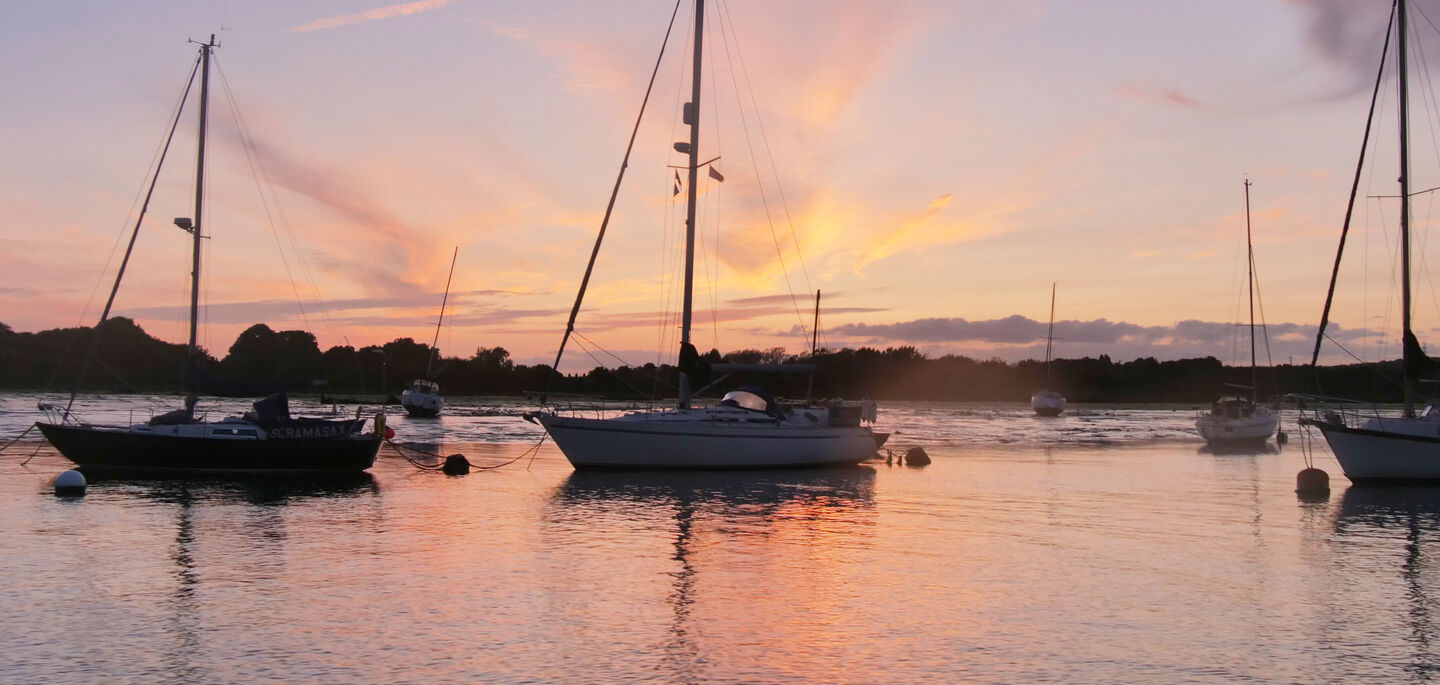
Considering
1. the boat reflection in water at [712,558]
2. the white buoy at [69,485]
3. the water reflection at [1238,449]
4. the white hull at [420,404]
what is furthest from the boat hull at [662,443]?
the white hull at [420,404]

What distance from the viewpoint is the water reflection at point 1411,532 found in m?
12.3

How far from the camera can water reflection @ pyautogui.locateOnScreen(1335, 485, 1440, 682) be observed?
1226 cm

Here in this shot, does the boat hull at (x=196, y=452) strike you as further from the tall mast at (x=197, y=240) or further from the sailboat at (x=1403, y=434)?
the sailboat at (x=1403, y=434)

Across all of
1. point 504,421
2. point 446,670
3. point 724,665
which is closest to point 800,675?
point 724,665

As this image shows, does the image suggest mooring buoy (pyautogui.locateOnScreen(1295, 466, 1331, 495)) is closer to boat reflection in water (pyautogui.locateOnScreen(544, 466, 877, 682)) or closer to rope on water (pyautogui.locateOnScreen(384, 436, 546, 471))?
boat reflection in water (pyautogui.locateOnScreen(544, 466, 877, 682))

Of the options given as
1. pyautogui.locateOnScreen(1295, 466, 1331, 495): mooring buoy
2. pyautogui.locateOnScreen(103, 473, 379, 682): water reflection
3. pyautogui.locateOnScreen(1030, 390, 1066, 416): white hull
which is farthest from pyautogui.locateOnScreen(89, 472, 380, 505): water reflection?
pyautogui.locateOnScreen(1030, 390, 1066, 416): white hull

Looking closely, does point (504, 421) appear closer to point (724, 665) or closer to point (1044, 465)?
point (1044, 465)

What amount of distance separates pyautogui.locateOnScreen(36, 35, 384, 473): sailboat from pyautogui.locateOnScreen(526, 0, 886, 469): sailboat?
234 inches

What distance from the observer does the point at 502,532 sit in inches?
803

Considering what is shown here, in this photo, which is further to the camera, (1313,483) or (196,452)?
(196,452)

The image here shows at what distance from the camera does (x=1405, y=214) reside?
31688mm

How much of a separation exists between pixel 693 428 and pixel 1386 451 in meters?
19.7

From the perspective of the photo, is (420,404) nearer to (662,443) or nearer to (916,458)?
(916,458)

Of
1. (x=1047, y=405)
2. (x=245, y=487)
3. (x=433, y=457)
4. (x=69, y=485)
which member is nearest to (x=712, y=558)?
(x=245, y=487)
